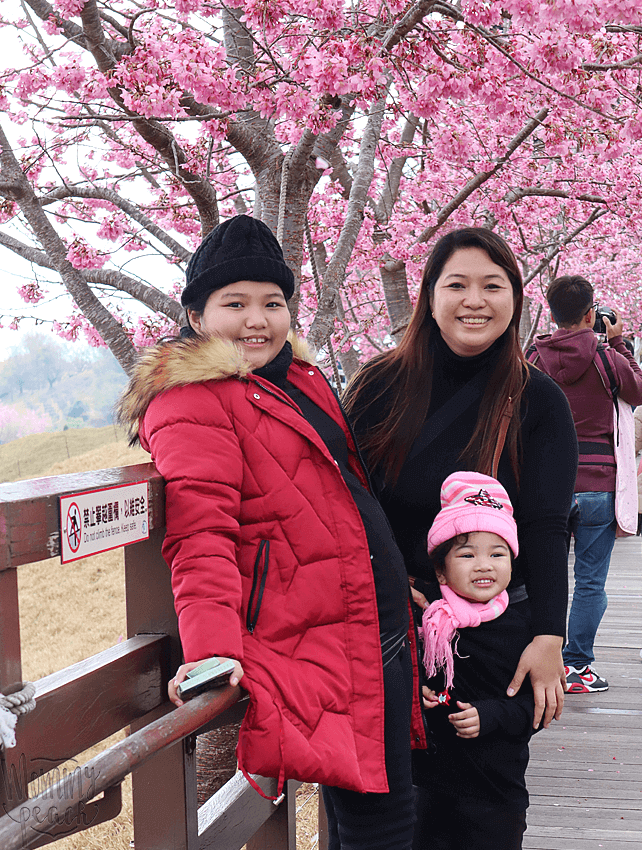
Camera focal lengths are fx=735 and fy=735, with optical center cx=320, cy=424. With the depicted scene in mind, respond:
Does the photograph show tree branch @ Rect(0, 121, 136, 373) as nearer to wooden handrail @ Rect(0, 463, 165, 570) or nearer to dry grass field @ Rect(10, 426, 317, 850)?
wooden handrail @ Rect(0, 463, 165, 570)

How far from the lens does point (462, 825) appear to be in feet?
5.73

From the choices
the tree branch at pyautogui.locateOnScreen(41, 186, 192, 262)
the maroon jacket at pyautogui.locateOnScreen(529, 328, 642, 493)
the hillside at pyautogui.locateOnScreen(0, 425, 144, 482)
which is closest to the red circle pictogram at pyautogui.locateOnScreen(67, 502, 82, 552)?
the maroon jacket at pyautogui.locateOnScreen(529, 328, 642, 493)

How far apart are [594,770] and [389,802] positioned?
215 centimetres

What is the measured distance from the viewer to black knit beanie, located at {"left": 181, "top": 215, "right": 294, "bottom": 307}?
1527mm

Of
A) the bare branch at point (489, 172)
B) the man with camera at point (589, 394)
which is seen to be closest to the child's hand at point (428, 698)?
the man with camera at point (589, 394)

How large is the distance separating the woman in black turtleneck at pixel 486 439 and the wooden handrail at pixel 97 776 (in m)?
0.84

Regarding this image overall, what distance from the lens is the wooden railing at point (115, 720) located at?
2.86ft

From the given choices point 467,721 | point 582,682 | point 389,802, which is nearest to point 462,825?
point 467,721

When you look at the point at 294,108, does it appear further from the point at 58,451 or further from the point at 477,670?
the point at 58,451

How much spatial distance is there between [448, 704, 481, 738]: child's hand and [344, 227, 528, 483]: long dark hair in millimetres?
548

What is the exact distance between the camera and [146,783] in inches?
54.1

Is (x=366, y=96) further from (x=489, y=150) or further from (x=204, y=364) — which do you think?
(x=489, y=150)

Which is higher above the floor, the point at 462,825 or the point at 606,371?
the point at 606,371

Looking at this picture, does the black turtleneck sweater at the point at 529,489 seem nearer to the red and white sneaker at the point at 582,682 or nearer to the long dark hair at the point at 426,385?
the long dark hair at the point at 426,385
